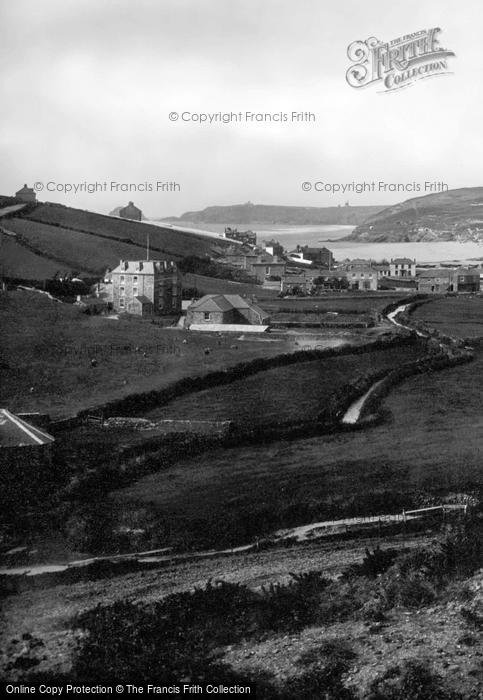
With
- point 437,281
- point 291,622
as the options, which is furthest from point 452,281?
point 291,622

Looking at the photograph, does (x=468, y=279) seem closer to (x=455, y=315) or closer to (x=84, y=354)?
(x=455, y=315)

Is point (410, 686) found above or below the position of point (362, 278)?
below

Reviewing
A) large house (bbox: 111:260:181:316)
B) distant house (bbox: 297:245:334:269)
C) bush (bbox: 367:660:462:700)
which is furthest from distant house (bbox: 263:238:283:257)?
bush (bbox: 367:660:462:700)

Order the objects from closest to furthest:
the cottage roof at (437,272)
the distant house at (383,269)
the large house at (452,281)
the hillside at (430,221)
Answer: the hillside at (430,221)
the large house at (452,281)
the cottage roof at (437,272)
the distant house at (383,269)

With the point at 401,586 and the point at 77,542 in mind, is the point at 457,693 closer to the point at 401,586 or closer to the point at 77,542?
the point at 401,586

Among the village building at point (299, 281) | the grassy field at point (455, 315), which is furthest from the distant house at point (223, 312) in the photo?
the village building at point (299, 281)

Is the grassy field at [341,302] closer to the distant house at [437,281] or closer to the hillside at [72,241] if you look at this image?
the distant house at [437,281]

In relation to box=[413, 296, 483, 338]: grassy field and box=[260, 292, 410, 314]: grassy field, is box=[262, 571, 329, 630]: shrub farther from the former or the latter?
box=[260, 292, 410, 314]: grassy field
